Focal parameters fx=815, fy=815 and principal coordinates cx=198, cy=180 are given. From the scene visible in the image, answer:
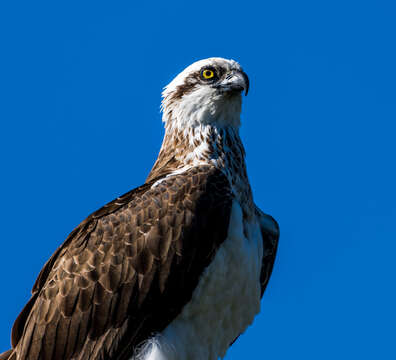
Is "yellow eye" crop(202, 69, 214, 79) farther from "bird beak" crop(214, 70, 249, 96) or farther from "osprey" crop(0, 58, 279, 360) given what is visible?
"osprey" crop(0, 58, 279, 360)

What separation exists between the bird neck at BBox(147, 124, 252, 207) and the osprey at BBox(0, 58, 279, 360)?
6.8 inches

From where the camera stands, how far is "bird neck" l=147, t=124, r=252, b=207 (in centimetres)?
1002

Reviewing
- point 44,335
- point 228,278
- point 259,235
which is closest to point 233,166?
point 259,235

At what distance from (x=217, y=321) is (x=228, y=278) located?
564mm

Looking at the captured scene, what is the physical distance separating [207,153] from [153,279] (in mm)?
1805

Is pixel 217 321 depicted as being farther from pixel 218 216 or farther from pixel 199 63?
pixel 199 63

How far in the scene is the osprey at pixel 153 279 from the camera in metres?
9.20

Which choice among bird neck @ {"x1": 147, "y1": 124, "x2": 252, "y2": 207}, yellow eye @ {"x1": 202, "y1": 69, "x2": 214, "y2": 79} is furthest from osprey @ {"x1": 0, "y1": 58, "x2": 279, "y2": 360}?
yellow eye @ {"x1": 202, "y1": 69, "x2": 214, "y2": 79}

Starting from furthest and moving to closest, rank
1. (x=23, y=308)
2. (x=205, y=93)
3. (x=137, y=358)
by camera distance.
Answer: (x=205, y=93) → (x=23, y=308) → (x=137, y=358)

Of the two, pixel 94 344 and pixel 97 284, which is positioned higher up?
pixel 97 284

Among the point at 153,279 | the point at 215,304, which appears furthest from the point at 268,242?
the point at 153,279

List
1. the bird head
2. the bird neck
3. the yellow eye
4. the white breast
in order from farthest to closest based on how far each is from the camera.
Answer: the yellow eye, the bird head, the bird neck, the white breast

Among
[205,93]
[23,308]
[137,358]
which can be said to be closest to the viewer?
[137,358]

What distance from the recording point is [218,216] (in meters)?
9.31
